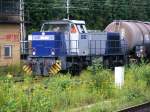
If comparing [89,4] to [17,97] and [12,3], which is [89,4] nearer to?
[12,3]

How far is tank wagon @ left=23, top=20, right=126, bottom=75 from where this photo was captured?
25.0 meters

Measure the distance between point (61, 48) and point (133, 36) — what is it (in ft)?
18.8

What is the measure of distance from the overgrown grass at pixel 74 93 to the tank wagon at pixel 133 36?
10.0 meters

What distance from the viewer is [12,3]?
35.0 metres

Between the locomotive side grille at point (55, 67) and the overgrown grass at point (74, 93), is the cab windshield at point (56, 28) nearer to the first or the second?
the locomotive side grille at point (55, 67)

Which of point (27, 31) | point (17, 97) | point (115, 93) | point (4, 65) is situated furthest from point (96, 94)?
point (27, 31)

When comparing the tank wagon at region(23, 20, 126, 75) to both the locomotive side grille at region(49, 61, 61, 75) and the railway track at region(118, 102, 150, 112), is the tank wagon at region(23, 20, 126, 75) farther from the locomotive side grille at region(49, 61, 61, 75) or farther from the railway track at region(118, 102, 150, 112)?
the railway track at region(118, 102, 150, 112)

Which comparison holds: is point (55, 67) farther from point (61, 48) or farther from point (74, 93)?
point (74, 93)

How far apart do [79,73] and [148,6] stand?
38423 millimetres

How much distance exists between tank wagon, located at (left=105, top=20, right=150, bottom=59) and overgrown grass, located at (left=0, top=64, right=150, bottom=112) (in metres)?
10.0

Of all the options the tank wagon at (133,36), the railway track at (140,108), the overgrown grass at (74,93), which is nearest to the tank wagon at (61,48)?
the tank wagon at (133,36)

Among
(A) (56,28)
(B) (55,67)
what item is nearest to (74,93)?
(B) (55,67)

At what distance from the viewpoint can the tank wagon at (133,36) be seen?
96.7ft

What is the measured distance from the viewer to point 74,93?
15.7m
